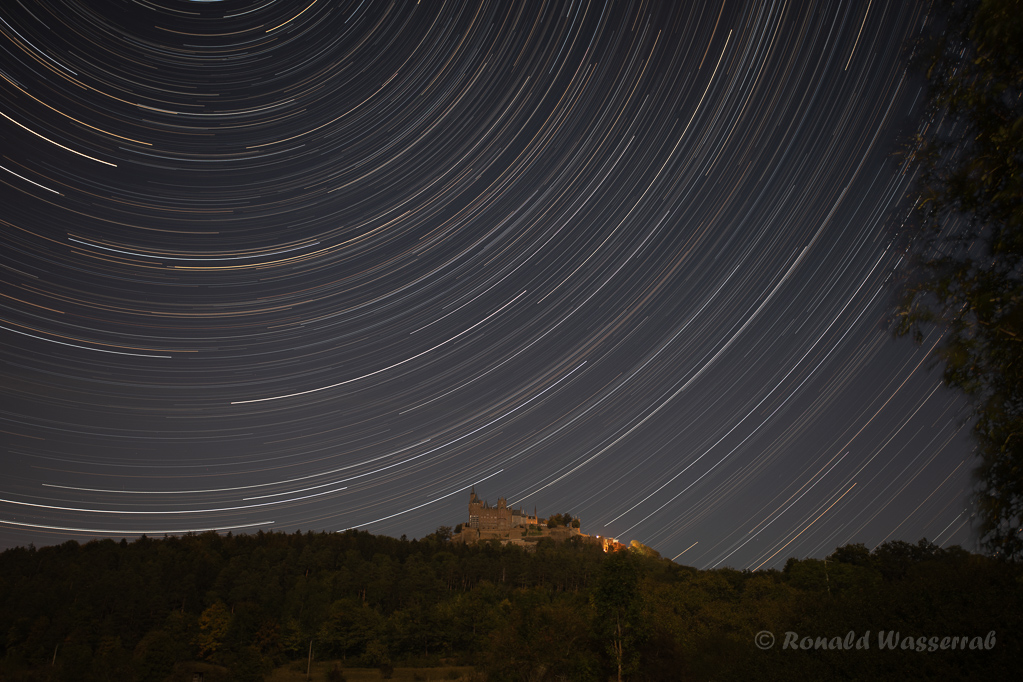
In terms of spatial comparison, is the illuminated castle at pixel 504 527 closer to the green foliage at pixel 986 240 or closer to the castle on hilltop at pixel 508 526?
the castle on hilltop at pixel 508 526

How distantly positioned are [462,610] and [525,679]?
42400 millimetres

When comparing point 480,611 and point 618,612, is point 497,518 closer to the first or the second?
point 480,611

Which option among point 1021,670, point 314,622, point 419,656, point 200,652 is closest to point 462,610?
point 419,656

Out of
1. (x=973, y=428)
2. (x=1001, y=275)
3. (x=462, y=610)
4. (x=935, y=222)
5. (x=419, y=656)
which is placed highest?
(x=935, y=222)

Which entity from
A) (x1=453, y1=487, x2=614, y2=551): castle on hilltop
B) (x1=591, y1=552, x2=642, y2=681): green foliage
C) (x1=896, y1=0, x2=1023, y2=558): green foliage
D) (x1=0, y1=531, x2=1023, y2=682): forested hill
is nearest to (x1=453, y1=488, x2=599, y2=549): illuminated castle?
(x1=453, y1=487, x2=614, y2=551): castle on hilltop

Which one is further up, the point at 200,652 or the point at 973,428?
the point at 973,428

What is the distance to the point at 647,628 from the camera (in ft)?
153

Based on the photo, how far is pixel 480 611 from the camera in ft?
277

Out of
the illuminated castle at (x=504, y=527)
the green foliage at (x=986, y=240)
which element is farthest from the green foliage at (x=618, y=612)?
the illuminated castle at (x=504, y=527)

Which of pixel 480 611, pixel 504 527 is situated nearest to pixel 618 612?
pixel 480 611

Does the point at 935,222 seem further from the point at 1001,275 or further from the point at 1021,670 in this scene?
the point at 1021,670

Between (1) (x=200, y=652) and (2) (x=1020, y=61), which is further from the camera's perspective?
(1) (x=200, y=652)

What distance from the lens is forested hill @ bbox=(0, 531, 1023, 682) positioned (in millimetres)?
21750

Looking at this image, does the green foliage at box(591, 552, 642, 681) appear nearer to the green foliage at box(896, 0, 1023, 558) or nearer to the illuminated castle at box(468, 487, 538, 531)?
the green foliage at box(896, 0, 1023, 558)
